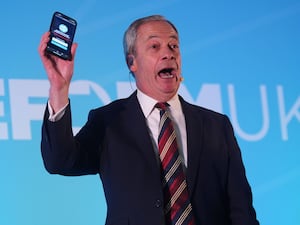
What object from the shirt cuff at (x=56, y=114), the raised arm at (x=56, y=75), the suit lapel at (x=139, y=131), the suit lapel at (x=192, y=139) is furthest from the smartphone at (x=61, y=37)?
the suit lapel at (x=192, y=139)

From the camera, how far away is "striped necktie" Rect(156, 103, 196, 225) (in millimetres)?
1668

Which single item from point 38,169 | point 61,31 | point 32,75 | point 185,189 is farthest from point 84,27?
point 185,189

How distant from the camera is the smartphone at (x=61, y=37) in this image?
164 cm

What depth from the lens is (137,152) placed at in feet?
5.65

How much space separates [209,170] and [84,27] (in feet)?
3.14

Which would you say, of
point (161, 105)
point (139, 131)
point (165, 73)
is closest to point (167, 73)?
point (165, 73)

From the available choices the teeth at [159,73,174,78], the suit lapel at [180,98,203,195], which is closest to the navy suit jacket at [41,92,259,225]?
the suit lapel at [180,98,203,195]

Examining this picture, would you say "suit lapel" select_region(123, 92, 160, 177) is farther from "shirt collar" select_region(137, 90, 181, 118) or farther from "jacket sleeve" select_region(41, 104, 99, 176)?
"jacket sleeve" select_region(41, 104, 99, 176)

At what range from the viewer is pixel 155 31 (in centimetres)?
190

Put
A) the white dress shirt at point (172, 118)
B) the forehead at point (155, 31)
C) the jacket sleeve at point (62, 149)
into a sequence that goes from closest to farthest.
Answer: the jacket sleeve at point (62, 149)
the white dress shirt at point (172, 118)
the forehead at point (155, 31)

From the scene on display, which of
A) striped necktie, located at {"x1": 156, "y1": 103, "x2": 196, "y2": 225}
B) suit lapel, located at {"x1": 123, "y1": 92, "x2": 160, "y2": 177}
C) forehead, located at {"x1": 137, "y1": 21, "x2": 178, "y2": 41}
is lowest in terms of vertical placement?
striped necktie, located at {"x1": 156, "y1": 103, "x2": 196, "y2": 225}

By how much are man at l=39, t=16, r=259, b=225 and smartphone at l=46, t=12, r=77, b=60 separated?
2cm

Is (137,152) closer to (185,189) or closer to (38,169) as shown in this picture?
(185,189)

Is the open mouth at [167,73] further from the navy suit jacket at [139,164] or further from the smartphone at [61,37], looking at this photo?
the smartphone at [61,37]
